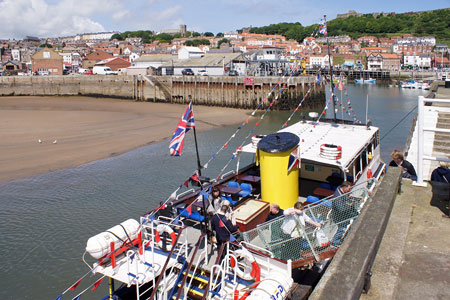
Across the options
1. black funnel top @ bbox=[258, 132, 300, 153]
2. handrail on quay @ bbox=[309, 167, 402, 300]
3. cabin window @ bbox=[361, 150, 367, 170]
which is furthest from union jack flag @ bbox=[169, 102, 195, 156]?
cabin window @ bbox=[361, 150, 367, 170]

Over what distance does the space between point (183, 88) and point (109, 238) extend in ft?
158

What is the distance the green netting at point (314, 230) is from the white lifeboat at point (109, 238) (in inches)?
112

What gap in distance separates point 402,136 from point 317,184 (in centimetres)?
2201

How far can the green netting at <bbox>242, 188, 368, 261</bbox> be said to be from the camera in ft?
22.7

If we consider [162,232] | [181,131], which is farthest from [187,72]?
[162,232]

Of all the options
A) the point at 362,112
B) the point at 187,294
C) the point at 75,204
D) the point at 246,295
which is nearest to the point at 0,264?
the point at 75,204

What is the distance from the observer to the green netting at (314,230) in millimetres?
6914

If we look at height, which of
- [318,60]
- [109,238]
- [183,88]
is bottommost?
[109,238]

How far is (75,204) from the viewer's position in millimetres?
17000

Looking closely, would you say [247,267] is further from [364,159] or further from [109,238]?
[364,159]

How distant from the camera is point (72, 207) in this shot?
1667 cm

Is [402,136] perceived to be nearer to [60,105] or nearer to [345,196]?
[345,196]

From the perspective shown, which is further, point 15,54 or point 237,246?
point 15,54

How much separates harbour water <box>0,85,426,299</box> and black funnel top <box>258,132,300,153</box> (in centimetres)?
622
